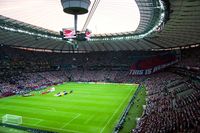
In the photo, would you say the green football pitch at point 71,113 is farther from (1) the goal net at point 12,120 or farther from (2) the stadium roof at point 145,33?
(2) the stadium roof at point 145,33

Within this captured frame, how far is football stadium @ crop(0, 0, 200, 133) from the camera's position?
84.8 ft

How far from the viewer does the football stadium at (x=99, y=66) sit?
84.8 feet

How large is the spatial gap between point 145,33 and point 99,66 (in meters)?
30.7

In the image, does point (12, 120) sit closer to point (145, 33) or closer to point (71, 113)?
point (71, 113)

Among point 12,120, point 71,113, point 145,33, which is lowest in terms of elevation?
point 71,113

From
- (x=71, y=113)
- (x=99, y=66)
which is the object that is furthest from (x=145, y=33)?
(x=71, y=113)

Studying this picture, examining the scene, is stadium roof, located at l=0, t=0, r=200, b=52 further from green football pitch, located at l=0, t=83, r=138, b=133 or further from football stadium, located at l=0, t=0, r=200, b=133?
green football pitch, located at l=0, t=83, r=138, b=133

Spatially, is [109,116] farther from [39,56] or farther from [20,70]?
[39,56]

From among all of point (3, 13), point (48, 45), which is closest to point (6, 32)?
point (3, 13)

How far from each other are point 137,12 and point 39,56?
44.8 meters

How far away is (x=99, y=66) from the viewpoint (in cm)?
8331

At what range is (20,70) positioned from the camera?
64.4 m

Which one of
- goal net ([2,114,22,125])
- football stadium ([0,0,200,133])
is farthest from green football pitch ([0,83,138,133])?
goal net ([2,114,22,125])

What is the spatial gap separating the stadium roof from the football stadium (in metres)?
0.19
